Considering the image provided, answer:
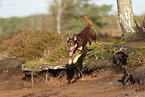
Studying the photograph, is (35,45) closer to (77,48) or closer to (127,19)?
(77,48)

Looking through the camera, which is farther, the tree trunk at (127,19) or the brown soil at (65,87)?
the tree trunk at (127,19)

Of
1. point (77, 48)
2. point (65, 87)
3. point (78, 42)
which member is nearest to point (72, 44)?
point (78, 42)

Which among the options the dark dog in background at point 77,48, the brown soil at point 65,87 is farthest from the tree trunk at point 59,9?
the dark dog in background at point 77,48

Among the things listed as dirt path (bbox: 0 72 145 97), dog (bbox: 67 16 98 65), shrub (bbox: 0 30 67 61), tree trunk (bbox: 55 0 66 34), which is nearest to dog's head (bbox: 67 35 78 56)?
dog (bbox: 67 16 98 65)

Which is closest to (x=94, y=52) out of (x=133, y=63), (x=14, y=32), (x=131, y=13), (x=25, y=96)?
(x=133, y=63)

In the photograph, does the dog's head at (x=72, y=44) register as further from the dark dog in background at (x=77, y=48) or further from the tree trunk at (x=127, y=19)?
the tree trunk at (x=127, y=19)

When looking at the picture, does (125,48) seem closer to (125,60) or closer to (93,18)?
(125,60)

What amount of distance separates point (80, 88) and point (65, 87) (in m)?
0.73

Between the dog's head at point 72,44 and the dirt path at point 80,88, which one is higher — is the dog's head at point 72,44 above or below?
above

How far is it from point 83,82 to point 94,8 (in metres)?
27.5

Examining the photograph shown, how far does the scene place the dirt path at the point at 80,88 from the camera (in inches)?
256

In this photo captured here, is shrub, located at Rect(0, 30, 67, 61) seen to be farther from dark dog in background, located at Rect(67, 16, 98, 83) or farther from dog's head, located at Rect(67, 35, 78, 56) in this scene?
dog's head, located at Rect(67, 35, 78, 56)

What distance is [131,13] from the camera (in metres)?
9.44

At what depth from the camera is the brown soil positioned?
6.58 meters
